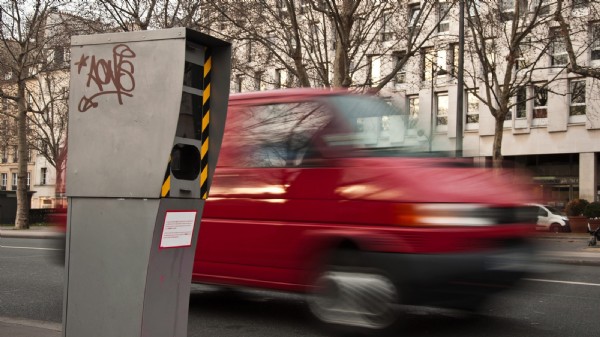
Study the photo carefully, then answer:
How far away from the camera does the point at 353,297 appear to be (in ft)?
19.9

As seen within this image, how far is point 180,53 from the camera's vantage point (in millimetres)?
3312

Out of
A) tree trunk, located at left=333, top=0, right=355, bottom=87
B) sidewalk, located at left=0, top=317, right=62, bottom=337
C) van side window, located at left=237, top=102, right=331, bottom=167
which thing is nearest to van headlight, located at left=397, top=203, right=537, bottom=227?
van side window, located at left=237, top=102, right=331, bottom=167

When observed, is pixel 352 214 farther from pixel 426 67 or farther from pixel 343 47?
pixel 426 67

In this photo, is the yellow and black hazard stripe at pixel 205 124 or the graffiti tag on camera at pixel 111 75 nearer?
the graffiti tag on camera at pixel 111 75

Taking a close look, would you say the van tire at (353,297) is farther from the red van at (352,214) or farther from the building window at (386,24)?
the building window at (386,24)

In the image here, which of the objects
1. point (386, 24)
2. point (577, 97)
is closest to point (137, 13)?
point (386, 24)

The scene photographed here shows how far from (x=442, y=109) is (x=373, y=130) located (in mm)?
36420

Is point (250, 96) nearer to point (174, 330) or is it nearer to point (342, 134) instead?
point (342, 134)

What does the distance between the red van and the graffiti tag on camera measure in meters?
3.03

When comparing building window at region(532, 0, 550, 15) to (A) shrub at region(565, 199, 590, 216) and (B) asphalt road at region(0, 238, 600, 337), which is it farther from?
(B) asphalt road at region(0, 238, 600, 337)

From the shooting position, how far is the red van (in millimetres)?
5688

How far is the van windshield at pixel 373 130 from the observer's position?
6.36 m

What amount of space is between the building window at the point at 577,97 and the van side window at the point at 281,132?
33.2 meters

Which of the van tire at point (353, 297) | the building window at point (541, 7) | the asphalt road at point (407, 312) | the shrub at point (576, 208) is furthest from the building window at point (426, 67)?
the van tire at point (353, 297)
